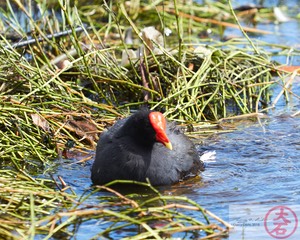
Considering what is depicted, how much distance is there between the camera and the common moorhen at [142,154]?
5750 mm

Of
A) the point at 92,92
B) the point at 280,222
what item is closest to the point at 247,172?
the point at 280,222

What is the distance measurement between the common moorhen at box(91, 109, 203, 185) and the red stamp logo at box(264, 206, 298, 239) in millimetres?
883

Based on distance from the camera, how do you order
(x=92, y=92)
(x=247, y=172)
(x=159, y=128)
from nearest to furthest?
(x=159, y=128) < (x=247, y=172) < (x=92, y=92)

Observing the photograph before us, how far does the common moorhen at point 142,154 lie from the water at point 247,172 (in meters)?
0.13

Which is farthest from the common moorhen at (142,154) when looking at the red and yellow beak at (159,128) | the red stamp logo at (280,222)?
the red stamp logo at (280,222)

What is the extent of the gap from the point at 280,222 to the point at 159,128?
1111 mm

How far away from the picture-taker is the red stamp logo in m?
4.86

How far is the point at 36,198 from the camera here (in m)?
5.10

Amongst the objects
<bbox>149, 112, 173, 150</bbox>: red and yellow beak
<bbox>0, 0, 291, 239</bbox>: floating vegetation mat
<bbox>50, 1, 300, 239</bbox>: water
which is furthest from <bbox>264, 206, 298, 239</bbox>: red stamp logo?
<bbox>149, 112, 173, 150</bbox>: red and yellow beak

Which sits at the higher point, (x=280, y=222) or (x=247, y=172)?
(x=280, y=222)

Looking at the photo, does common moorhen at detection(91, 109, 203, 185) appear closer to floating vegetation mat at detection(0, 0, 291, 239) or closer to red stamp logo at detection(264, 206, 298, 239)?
floating vegetation mat at detection(0, 0, 291, 239)

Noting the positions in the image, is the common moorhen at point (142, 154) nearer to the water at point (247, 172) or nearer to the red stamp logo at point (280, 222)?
the water at point (247, 172)

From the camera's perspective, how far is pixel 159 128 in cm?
566

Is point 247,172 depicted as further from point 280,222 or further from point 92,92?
point 92,92
